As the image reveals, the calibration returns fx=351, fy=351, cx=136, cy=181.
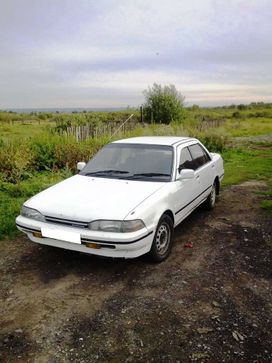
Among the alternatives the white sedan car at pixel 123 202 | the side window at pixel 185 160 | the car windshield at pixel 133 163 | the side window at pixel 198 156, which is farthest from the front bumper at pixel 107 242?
the side window at pixel 198 156

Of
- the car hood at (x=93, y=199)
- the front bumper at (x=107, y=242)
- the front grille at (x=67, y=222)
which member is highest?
the car hood at (x=93, y=199)

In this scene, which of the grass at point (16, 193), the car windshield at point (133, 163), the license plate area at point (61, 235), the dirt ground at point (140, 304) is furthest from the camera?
the grass at point (16, 193)

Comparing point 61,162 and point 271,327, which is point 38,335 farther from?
point 61,162

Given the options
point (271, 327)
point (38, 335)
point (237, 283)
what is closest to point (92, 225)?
point (38, 335)

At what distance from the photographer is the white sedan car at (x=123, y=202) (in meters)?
3.90

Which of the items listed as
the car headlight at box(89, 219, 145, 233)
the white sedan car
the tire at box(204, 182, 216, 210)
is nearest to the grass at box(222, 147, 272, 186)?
the tire at box(204, 182, 216, 210)

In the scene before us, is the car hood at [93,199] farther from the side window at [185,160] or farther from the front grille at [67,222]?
the side window at [185,160]

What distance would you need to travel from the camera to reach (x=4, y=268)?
4.50 metres

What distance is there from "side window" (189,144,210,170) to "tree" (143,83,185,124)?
1946 cm

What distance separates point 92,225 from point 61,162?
666cm

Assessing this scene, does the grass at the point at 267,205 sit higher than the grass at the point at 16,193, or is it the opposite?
the grass at the point at 16,193

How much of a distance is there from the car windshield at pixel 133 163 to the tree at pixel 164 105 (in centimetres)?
2047

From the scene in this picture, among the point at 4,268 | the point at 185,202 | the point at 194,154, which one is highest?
the point at 194,154

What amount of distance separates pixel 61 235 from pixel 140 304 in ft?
3.86
